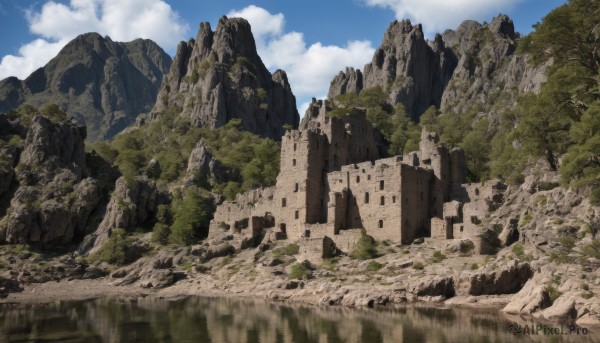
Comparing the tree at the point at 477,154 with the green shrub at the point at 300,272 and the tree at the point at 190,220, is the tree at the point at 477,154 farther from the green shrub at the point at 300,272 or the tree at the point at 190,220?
the tree at the point at 190,220

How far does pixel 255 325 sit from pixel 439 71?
152 metres

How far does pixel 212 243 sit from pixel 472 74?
113013mm

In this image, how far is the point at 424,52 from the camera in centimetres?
18275

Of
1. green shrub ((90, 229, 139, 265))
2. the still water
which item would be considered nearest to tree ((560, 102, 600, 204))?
the still water

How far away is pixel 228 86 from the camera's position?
173125 mm

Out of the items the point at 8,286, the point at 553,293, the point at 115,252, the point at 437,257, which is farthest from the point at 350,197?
the point at 8,286

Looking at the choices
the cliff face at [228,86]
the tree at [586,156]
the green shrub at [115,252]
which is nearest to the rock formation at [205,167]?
the green shrub at [115,252]

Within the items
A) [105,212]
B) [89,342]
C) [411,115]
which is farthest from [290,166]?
[411,115]

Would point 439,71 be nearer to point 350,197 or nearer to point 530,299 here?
point 350,197

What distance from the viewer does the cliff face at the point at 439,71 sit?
161625 millimetres

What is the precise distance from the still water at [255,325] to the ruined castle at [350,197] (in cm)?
1755

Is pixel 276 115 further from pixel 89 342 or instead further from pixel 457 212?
pixel 89 342

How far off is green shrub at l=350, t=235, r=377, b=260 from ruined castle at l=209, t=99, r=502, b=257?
1.68 m

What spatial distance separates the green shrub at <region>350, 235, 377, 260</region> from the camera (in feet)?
225
